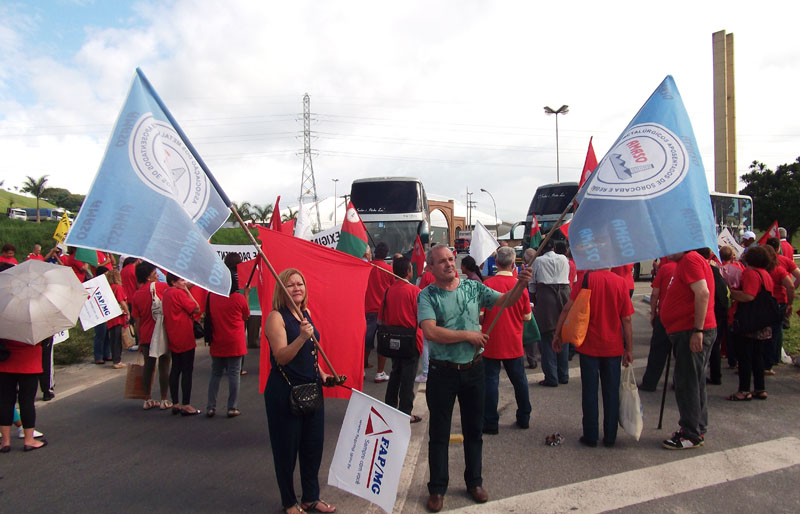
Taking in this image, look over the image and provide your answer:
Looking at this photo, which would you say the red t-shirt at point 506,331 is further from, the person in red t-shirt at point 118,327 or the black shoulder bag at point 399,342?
the person in red t-shirt at point 118,327

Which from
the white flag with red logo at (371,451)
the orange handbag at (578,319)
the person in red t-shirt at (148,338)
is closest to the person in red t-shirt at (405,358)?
the orange handbag at (578,319)

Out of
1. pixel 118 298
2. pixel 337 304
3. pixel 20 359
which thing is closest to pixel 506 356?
pixel 337 304

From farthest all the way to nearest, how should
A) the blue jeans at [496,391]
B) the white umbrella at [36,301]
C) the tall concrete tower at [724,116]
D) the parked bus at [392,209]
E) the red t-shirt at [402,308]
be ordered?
the tall concrete tower at [724,116] → the parked bus at [392,209] → the red t-shirt at [402,308] → the blue jeans at [496,391] → the white umbrella at [36,301]

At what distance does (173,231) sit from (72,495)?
239 cm

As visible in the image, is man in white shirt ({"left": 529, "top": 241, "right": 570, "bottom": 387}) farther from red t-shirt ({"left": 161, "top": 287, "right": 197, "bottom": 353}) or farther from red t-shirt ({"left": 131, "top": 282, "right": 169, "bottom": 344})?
red t-shirt ({"left": 131, "top": 282, "right": 169, "bottom": 344})

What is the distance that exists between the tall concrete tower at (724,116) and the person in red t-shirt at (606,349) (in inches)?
1337

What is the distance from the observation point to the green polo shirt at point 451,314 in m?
3.80

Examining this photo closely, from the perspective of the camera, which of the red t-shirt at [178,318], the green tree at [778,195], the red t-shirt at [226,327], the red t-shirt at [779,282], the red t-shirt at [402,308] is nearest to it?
the red t-shirt at [402,308]

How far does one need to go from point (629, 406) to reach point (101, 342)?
331 inches

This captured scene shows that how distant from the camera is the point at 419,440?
5262 mm

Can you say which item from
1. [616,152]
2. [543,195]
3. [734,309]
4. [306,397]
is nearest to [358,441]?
[306,397]

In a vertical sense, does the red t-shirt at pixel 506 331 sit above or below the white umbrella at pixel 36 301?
below

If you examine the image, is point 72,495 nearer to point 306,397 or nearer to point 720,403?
point 306,397

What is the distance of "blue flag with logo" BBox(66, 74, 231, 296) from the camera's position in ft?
10.7
